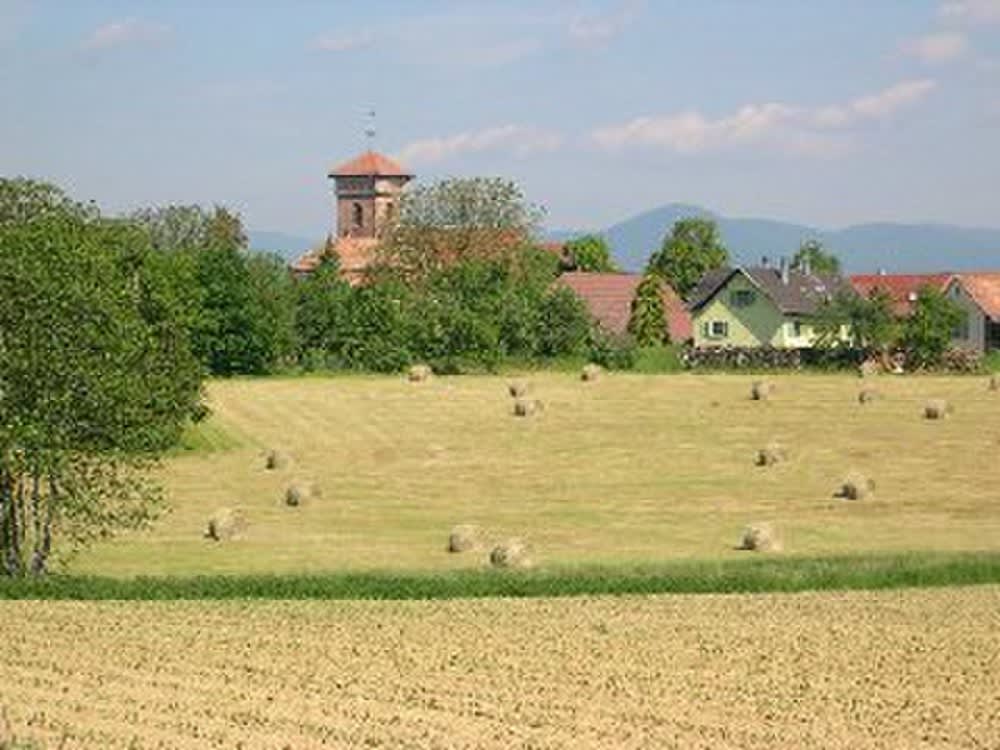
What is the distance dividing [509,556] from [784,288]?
265 feet

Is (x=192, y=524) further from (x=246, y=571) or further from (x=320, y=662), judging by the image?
(x=320, y=662)

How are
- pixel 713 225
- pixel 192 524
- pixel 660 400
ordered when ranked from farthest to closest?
pixel 713 225 < pixel 660 400 < pixel 192 524

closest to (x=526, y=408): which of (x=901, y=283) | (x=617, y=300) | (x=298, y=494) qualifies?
(x=298, y=494)

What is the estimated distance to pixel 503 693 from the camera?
24188 mm

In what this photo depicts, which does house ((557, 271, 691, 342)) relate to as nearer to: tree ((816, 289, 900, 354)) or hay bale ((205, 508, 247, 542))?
tree ((816, 289, 900, 354))

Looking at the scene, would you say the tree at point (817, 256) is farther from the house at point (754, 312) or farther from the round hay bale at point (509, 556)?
the round hay bale at point (509, 556)

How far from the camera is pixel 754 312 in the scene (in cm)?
11350

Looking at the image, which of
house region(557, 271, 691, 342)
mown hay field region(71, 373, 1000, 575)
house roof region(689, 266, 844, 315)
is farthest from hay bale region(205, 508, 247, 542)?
house region(557, 271, 691, 342)

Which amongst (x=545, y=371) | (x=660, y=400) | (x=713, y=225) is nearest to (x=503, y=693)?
(x=660, y=400)

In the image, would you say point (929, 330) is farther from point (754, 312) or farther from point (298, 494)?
point (298, 494)

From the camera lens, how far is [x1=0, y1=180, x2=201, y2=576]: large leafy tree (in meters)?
36.8

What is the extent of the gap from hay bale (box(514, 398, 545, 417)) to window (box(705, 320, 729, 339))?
48305mm

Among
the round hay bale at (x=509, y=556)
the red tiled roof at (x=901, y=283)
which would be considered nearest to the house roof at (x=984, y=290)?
the red tiled roof at (x=901, y=283)

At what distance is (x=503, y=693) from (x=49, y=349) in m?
16.7
